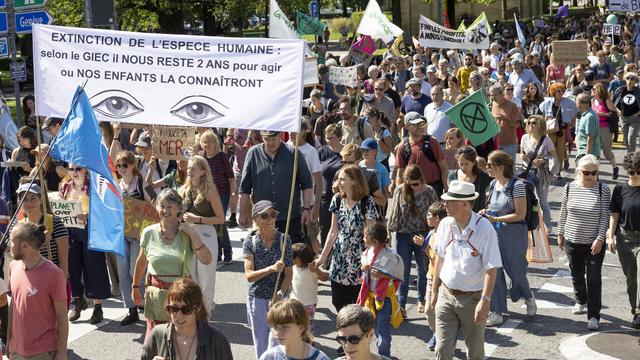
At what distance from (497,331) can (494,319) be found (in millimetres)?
173

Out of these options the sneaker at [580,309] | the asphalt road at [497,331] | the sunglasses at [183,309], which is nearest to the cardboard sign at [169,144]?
the asphalt road at [497,331]

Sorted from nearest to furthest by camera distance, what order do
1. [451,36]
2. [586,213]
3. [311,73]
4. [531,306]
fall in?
[586,213]
[531,306]
[311,73]
[451,36]

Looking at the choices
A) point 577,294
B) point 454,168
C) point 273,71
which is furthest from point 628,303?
point 273,71

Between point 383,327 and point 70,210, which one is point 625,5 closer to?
point 70,210

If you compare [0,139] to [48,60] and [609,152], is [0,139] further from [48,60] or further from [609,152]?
[609,152]

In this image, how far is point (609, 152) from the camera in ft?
55.7

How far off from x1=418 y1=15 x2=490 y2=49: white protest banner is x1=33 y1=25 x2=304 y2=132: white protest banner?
16.4 metres

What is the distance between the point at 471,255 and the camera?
24.8ft

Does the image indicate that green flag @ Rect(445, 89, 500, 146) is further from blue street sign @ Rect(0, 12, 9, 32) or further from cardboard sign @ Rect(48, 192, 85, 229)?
blue street sign @ Rect(0, 12, 9, 32)

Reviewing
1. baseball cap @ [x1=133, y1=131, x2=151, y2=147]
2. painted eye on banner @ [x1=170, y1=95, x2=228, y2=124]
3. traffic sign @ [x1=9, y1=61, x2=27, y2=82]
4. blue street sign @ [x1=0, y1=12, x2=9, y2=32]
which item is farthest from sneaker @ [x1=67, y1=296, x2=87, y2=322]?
blue street sign @ [x1=0, y1=12, x2=9, y2=32]

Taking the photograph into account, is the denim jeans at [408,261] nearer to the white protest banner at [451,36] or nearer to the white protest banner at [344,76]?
the white protest banner at [344,76]

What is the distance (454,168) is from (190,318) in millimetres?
6644

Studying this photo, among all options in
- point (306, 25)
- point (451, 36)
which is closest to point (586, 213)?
point (451, 36)

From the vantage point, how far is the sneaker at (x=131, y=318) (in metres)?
10.1
